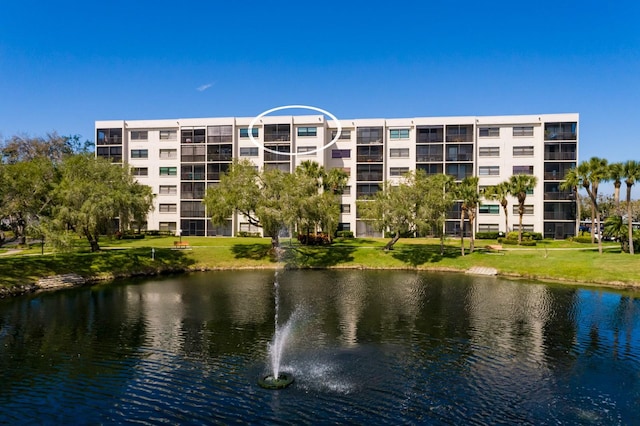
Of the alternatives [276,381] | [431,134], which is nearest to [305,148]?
[431,134]

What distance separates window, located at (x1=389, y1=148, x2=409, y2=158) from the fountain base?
80.7 m

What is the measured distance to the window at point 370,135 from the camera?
98.8 meters

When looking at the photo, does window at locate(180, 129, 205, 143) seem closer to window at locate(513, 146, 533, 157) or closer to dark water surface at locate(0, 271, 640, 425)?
dark water surface at locate(0, 271, 640, 425)

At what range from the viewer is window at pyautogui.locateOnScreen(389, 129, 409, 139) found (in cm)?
9912

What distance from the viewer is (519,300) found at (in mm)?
42125

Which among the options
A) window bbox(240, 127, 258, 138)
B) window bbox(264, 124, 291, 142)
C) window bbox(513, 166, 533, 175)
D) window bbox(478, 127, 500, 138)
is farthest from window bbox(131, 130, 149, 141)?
window bbox(513, 166, 533, 175)

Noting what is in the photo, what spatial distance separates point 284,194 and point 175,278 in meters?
18.1

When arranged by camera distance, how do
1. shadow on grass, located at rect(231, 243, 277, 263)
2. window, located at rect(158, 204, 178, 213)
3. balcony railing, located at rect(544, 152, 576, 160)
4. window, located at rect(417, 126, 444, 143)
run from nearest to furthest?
shadow on grass, located at rect(231, 243, 277, 263) → balcony railing, located at rect(544, 152, 576, 160) → window, located at rect(417, 126, 444, 143) → window, located at rect(158, 204, 178, 213)

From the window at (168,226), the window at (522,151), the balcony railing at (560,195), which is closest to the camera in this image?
the balcony railing at (560,195)

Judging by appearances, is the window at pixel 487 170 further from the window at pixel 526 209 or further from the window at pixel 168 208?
the window at pixel 168 208

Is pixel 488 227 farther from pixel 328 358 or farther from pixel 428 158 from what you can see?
pixel 328 358

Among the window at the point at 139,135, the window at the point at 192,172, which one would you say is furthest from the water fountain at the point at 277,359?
the window at the point at 139,135

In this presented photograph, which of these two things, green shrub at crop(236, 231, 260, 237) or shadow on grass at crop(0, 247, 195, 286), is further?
green shrub at crop(236, 231, 260, 237)

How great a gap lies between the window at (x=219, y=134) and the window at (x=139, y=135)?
48.5 ft
